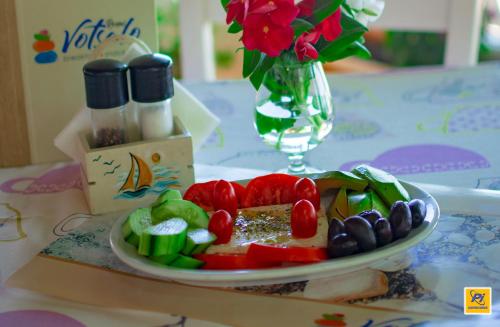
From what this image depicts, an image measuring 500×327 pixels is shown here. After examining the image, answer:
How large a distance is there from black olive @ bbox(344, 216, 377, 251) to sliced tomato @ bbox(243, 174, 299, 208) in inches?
5.4

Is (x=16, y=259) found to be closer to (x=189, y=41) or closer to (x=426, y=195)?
(x=426, y=195)

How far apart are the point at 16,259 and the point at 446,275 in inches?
18.3

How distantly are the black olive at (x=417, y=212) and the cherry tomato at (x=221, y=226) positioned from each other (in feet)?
0.62

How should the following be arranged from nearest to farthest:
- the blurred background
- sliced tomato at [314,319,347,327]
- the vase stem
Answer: sliced tomato at [314,319,347,327]
the vase stem
the blurred background

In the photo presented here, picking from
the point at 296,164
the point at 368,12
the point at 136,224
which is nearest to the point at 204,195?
the point at 136,224

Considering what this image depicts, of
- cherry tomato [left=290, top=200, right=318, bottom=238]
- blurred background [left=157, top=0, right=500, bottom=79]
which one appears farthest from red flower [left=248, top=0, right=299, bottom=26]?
blurred background [left=157, top=0, right=500, bottom=79]

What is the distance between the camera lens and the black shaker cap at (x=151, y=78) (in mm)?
879

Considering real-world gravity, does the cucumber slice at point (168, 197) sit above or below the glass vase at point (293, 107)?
below

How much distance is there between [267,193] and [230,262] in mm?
152

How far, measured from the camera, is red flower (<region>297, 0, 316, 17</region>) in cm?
86

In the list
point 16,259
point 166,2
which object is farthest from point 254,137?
point 166,2

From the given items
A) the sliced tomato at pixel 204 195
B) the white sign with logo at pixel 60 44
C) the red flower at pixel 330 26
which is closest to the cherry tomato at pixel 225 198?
the sliced tomato at pixel 204 195

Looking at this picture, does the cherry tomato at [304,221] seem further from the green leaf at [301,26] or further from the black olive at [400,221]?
the green leaf at [301,26]

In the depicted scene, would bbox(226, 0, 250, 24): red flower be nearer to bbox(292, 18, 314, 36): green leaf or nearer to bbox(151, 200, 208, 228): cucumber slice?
bbox(292, 18, 314, 36): green leaf
